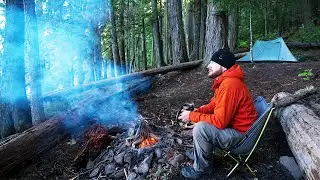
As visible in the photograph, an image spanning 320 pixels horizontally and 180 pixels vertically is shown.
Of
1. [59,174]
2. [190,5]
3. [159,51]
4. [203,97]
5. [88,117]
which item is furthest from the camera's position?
[190,5]

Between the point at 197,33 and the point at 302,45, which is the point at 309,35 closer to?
the point at 302,45

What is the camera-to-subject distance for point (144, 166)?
15.8ft

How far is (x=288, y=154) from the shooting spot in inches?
190

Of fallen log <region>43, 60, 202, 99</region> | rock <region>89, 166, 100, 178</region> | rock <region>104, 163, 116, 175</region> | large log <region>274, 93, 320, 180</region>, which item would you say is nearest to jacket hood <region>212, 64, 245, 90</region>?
large log <region>274, 93, 320, 180</region>

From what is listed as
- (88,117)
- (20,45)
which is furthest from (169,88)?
(20,45)

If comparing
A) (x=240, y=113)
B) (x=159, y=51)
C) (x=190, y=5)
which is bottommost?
(x=240, y=113)

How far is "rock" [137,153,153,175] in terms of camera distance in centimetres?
475

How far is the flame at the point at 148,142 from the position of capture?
17.4ft

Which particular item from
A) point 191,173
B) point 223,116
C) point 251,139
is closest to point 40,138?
point 191,173

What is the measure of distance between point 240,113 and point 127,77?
6.75 metres

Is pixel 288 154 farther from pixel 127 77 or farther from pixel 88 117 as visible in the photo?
pixel 127 77

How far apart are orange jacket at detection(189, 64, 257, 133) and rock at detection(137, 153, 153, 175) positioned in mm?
1127

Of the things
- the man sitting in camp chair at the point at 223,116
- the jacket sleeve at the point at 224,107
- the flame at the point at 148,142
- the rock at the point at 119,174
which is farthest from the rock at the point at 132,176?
the jacket sleeve at the point at 224,107

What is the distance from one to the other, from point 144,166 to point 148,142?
1.96ft
